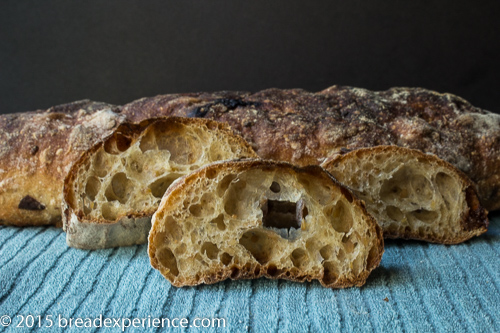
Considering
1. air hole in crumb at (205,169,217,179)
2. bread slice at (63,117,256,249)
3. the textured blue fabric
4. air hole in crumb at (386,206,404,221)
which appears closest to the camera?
the textured blue fabric

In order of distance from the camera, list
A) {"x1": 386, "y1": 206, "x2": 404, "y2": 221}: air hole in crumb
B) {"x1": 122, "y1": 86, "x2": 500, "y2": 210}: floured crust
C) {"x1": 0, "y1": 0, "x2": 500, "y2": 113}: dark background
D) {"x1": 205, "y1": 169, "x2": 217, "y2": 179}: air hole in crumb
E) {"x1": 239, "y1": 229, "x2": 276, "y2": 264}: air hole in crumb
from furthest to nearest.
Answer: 1. {"x1": 0, "y1": 0, "x2": 500, "y2": 113}: dark background
2. {"x1": 122, "y1": 86, "x2": 500, "y2": 210}: floured crust
3. {"x1": 386, "y1": 206, "x2": 404, "y2": 221}: air hole in crumb
4. {"x1": 239, "y1": 229, "x2": 276, "y2": 264}: air hole in crumb
5. {"x1": 205, "y1": 169, "x2": 217, "y2": 179}: air hole in crumb

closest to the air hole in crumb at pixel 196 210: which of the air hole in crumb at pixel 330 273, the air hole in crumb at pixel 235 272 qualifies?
the air hole in crumb at pixel 235 272

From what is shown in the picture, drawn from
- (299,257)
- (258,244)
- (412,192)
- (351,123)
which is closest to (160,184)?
(258,244)

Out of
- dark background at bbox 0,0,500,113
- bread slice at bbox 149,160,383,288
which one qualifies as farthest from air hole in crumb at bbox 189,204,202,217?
dark background at bbox 0,0,500,113

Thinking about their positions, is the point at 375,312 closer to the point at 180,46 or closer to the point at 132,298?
the point at 132,298

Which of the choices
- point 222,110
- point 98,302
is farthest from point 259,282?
point 222,110

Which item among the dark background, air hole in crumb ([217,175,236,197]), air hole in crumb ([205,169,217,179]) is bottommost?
the dark background

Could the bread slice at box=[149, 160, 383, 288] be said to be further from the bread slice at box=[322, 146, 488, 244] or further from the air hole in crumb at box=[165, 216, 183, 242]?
the bread slice at box=[322, 146, 488, 244]
